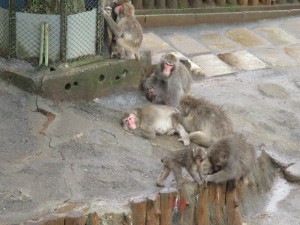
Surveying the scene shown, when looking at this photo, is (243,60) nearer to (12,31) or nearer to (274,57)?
(274,57)

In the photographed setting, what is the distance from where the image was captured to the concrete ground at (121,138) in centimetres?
850

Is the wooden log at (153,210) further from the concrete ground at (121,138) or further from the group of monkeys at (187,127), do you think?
the group of monkeys at (187,127)

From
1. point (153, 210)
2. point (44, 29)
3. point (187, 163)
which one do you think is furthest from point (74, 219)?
point (44, 29)

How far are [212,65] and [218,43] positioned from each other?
1.21 meters

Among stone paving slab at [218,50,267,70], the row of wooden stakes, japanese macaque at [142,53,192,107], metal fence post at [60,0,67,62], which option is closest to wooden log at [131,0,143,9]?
stone paving slab at [218,50,267,70]

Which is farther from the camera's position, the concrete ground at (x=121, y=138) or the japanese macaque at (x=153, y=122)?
the japanese macaque at (x=153, y=122)

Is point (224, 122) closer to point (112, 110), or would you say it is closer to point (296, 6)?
point (112, 110)

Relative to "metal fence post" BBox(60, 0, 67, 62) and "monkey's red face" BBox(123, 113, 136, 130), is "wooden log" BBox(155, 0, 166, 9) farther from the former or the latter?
"monkey's red face" BBox(123, 113, 136, 130)

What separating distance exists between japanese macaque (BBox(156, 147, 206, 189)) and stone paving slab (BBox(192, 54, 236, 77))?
4623 millimetres

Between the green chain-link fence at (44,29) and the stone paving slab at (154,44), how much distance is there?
2.56 metres

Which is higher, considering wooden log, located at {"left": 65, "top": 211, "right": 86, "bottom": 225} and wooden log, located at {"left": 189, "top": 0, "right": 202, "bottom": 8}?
wooden log, located at {"left": 189, "top": 0, "right": 202, "bottom": 8}

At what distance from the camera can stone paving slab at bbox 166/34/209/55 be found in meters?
13.9

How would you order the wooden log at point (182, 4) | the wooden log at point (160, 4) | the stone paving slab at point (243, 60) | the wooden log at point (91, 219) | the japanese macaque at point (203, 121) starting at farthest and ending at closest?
the wooden log at point (182, 4)
the wooden log at point (160, 4)
the stone paving slab at point (243, 60)
the japanese macaque at point (203, 121)
the wooden log at point (91, 219)

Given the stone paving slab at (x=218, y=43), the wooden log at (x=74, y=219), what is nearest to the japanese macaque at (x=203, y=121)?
the wooden log at (x=74, y=219)
